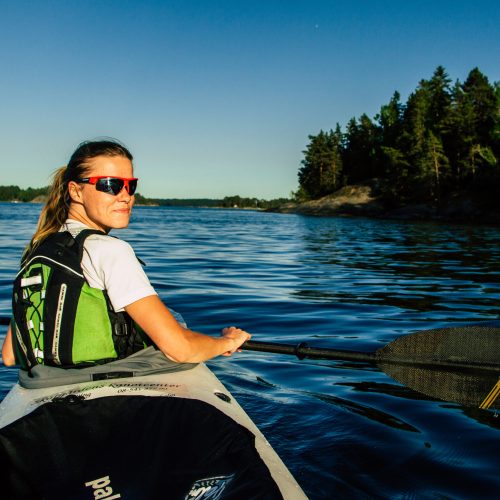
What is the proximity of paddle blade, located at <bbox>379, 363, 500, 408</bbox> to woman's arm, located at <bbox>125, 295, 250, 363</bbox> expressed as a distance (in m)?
1.67

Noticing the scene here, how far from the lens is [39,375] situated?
Result: 2.99 m

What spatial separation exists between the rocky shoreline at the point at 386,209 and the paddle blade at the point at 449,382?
45.9 m

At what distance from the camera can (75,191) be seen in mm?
3084

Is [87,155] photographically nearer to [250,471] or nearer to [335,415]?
[250,471]

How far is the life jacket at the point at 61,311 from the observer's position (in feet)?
8.99

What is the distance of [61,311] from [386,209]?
68.3m

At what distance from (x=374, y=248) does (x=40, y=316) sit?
20.5 metres

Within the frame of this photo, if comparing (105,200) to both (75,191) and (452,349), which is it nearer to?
(75,191)

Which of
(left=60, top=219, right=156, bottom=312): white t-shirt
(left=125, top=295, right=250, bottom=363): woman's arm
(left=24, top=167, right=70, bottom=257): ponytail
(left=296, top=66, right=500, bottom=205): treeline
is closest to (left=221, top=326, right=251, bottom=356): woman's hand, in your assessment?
(left=125, top=295, right=250, bottom=363): woman's arm

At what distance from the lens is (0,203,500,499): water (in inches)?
154

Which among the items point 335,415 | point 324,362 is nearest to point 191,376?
point 335,415

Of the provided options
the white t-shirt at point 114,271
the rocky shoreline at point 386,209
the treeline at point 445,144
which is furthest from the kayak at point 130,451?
the treeline at point 445,144

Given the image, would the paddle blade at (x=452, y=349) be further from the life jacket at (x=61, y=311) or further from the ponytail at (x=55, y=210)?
Result: the ponytail at (x=55, y=210)

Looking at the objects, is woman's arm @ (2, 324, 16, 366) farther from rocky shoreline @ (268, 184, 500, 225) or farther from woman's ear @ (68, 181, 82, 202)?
rocky shoreline @ (268, 184, 500, 225)
